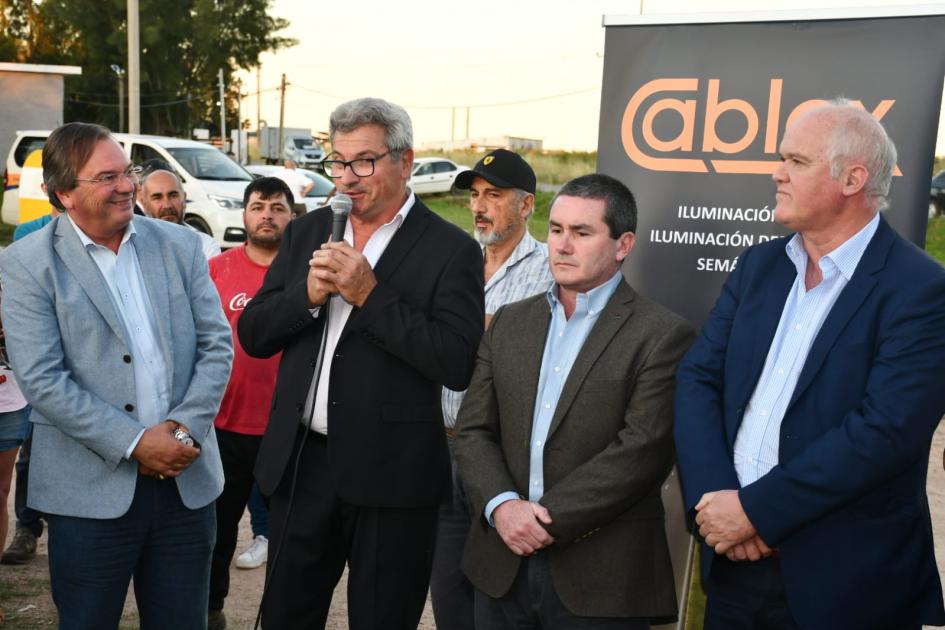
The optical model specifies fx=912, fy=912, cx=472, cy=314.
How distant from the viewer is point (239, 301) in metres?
4.29

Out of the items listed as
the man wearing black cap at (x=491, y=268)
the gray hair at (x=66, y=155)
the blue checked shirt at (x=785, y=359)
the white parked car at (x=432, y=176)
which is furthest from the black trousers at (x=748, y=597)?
the white parked car at (x=432, y=176)

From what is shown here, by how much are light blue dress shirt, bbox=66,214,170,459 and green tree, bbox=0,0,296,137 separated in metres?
42.0

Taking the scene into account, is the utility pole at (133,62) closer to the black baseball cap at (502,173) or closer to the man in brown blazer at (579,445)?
the black baseball cap at (502,173)

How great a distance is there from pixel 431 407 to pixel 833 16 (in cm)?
200

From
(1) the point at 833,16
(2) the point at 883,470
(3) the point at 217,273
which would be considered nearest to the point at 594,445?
(2) the point at 883,470

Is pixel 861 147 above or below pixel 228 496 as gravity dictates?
above

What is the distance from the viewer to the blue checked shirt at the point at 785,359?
2379mm

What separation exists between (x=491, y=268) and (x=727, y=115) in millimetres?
1167

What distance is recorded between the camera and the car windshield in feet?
46.7

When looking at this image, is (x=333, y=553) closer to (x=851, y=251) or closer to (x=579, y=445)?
(x=579, y=445)

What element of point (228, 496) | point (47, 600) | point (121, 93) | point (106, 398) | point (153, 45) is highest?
point (153, 45)

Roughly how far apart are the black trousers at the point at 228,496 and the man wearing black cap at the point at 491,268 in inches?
42.2

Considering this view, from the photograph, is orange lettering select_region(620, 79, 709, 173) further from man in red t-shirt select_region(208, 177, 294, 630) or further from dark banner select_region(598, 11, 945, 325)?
man in red t-shirt select_region(208, 177, 294, 630)

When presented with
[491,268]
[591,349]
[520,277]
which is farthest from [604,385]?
[491,268]
